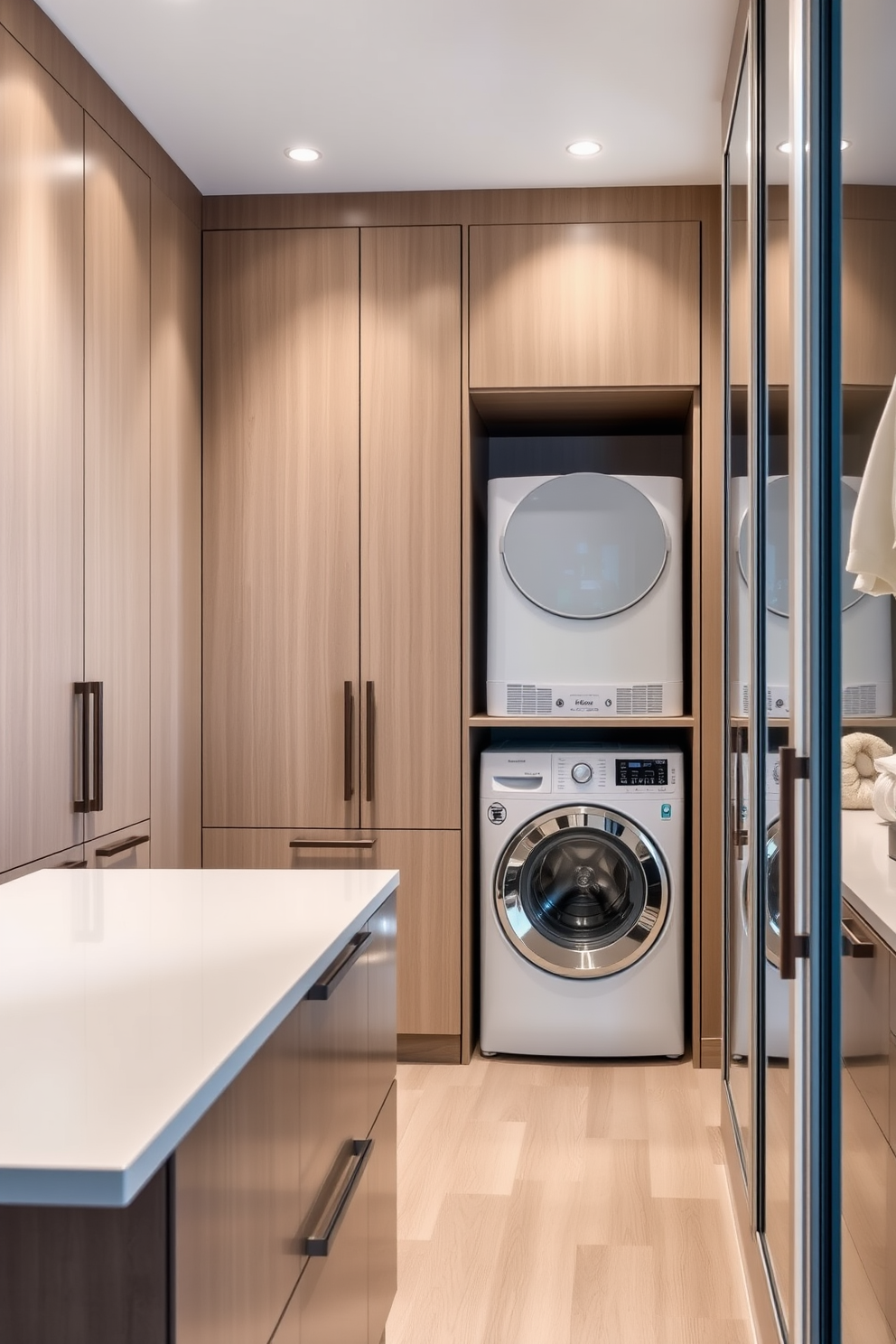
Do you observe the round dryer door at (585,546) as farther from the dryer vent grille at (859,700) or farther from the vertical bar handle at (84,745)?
the dryer vent grille at (859,700)

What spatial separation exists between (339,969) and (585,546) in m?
2.26

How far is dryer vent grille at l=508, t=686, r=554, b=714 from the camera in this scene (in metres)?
3.49

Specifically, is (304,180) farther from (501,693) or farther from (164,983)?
(164,983)

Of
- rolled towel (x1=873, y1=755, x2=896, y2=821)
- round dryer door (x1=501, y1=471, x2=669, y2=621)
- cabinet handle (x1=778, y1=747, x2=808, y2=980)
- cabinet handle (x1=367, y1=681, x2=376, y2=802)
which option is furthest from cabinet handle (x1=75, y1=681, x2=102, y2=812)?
rolled towel (x1=873, y1=755, x2=896, y2=821)

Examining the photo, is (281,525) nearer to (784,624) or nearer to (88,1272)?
(784,624)

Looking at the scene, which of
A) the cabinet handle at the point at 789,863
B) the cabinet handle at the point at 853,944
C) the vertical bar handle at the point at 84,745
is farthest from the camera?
the vertical bar handle at the point at 84,745

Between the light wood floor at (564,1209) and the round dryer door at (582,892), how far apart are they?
0.35m

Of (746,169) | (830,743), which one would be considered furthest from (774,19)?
(830,743)

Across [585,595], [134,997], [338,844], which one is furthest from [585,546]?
[134,997]

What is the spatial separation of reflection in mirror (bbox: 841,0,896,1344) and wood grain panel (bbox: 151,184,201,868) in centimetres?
215

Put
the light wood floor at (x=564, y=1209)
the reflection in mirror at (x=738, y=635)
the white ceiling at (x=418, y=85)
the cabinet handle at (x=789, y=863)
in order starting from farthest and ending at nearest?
the white ceiling at (x=418, y=85)
the reflection in mirror at (x=738, y=635)
the light wood floor at (x=564, y=1209)
the cabinet handle at (x=789, y=863)

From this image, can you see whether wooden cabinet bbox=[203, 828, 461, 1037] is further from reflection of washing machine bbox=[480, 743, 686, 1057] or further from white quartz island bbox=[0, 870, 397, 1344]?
white quartz island bbox=[0, 870, 397, 1344]

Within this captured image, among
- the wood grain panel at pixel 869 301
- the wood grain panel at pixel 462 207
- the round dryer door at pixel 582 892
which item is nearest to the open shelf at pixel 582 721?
the round dryer door at pixel 582 892

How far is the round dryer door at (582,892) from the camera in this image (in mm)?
3441
